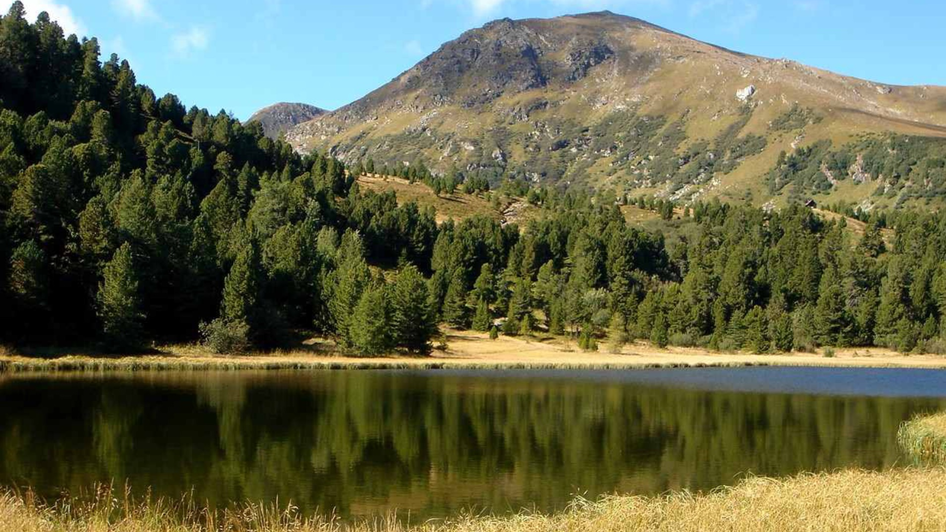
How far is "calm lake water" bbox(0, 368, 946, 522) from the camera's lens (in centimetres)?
2841

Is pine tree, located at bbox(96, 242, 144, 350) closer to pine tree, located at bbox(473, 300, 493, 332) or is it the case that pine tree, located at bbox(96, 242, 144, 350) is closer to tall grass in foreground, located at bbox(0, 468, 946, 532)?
pine tree, located at bbox(473, 300, 493, 332)

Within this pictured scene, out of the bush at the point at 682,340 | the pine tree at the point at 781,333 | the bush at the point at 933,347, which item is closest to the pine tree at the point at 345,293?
the bush at the point at 682,340

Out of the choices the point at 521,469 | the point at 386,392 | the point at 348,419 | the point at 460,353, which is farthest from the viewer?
the point at 460,353

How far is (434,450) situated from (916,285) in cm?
13597

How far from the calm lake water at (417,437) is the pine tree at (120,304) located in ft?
42.2

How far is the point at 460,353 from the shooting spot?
107562mm

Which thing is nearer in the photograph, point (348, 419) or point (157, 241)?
point (348, 419)

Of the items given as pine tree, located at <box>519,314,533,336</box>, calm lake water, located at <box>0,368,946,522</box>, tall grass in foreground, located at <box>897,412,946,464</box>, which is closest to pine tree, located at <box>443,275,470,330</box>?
pine tree, located at <box>519,314,533,336</box>

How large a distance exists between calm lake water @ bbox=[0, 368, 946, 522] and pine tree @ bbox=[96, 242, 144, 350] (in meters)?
12.9

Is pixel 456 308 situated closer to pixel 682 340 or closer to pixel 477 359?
pixel 477 359

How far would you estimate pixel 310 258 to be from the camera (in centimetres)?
11331

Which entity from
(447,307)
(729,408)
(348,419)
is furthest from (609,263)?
(348,419)

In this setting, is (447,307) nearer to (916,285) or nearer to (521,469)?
(916,285)

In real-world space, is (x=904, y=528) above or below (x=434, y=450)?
above
